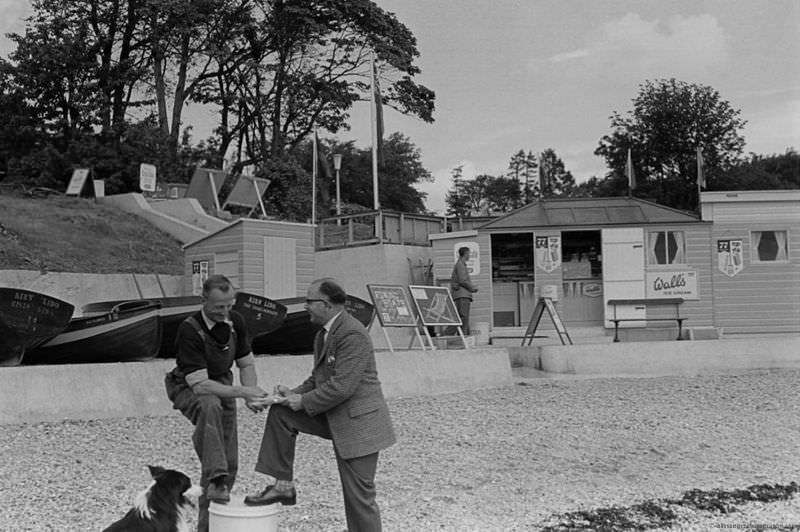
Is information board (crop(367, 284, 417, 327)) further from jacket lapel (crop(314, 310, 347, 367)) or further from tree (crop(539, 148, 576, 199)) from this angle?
tree (crop(539, 148, 576, 199))

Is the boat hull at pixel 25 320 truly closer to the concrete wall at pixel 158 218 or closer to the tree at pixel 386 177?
the concrete wall at pixel 158 218

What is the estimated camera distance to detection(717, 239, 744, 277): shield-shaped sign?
18.5 m

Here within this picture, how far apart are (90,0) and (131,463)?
3166 centimetres

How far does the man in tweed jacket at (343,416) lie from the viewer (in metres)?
4.78

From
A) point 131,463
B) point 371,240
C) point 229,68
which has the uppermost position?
point 229,68

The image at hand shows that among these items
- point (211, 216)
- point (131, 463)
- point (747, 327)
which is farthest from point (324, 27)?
point (131, 463)

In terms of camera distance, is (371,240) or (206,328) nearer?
(206,328)

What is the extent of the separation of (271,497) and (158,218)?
77.2 ft

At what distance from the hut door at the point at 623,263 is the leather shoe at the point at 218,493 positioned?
1439cm

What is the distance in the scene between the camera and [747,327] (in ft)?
61.0

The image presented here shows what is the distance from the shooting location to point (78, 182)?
30.4 metres

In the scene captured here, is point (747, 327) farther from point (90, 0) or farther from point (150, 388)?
point (90, 0)

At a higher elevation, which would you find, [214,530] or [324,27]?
[324,27]

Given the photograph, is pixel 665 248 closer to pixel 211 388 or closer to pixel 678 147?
pixel 211 388
